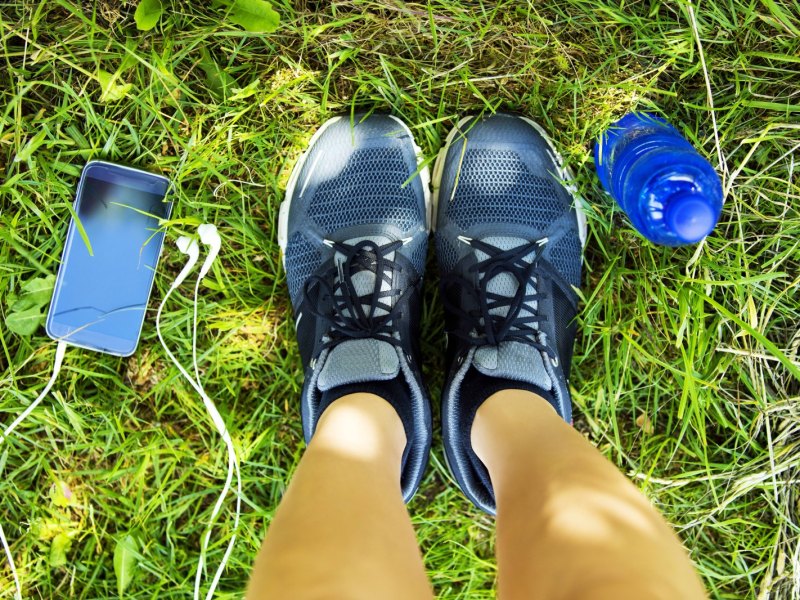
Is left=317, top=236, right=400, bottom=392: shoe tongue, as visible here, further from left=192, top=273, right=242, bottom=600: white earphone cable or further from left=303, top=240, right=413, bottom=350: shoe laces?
left=192, top=273, right=242, bottom=600: white earphone cable

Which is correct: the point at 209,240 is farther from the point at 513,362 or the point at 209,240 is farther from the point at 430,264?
the point at 513,362

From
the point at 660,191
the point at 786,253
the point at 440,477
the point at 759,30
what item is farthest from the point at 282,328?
the point at 759,30

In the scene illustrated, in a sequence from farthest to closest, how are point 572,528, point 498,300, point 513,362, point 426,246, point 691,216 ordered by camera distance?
point 426,246 → point 498,300 → point 513,362 → point 691,216 → point 572,528

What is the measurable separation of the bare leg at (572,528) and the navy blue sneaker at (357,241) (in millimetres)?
319

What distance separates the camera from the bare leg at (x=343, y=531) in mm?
817

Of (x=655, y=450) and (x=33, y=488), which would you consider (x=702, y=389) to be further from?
(x=33, y=488)

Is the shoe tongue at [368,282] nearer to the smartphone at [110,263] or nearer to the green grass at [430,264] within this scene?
the green grass at [430,264]

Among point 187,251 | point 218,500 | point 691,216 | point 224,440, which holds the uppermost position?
point 691,216

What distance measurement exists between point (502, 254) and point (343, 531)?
782 mm

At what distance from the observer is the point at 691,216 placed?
104cm

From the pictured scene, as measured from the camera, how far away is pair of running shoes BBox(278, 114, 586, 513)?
135cm

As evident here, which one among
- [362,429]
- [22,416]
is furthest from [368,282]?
[22,416]

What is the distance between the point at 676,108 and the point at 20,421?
1690mm

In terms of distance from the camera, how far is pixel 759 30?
1354 millimetres
